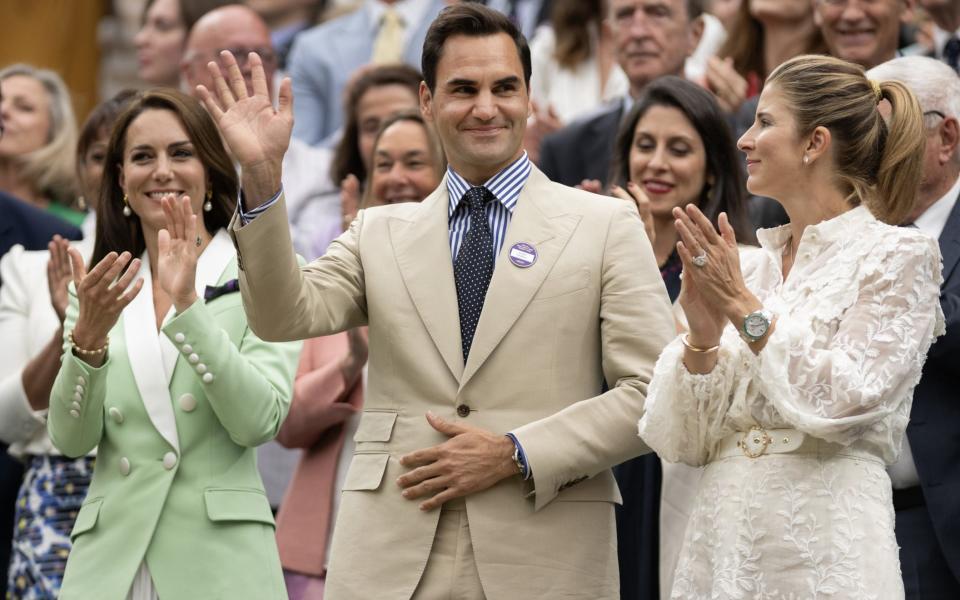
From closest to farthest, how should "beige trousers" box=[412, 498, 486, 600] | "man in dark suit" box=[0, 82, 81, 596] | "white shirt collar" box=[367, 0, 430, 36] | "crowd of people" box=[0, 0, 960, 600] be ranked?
"crowd of people" box=[0, 0, 960, 600]
"beige trousers" box=[412, 498, 486, 600]
"man in dark suit" box=[0, 82, 81, 596]
"white shirt collar" box=[367, 0, 430, 36]

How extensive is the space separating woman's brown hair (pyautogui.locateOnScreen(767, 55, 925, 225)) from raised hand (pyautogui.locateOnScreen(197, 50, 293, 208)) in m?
1.31

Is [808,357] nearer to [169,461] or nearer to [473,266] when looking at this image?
[473,266]

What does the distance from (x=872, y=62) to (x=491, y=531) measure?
3.05m

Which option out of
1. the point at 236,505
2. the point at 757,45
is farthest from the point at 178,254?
the point at 757,45

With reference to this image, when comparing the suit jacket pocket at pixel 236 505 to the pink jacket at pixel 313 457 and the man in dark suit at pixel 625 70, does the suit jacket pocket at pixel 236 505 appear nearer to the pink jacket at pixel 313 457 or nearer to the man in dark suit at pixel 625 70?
the pink jacket at pixel 313 457

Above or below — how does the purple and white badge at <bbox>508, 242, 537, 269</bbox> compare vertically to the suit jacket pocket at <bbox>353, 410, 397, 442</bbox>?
above

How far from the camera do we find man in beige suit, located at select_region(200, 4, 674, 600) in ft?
13.0

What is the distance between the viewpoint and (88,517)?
4539 millimetres

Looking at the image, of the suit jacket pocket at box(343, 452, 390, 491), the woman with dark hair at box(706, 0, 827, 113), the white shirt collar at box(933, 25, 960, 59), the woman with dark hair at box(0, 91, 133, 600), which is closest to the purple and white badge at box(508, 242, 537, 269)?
the suit jacket pocket at box(343, 452, 390, 491)

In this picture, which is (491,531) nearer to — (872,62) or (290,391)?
(290,391)

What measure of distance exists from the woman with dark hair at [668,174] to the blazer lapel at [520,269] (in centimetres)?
95

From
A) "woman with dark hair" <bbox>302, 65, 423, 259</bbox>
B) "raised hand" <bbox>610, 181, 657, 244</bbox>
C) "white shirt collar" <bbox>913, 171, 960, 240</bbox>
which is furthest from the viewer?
"woman with dark hair" <bbox>302, 65, 423, 259</bbox>

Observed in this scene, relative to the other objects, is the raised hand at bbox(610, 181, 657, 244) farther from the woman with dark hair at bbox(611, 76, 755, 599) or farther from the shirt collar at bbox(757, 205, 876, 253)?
the shirt collar at bbox(757, 205, 876, 253)

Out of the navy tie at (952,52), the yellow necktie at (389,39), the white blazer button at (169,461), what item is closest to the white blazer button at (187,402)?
the white blazer button at (169,461)
